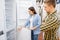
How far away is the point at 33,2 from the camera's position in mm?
1214


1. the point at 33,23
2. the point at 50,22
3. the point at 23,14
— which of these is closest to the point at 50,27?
the point at 50,22

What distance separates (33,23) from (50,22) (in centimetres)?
17

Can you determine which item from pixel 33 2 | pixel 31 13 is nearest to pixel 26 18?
pixel 31 13

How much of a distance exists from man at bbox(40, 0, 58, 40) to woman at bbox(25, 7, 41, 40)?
5 cm

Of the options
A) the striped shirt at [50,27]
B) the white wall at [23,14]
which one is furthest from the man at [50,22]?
the white wall at [23,14]

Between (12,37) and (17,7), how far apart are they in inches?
12.4

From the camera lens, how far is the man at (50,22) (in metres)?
1.17

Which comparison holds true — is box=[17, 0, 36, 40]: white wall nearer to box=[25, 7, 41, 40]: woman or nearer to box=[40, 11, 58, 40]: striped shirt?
box=[25, 7, 41, 40]: woman

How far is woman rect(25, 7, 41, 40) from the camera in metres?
1.21

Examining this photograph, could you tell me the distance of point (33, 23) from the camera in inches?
48.3

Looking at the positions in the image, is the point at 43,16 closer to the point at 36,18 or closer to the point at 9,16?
the point at 36,18

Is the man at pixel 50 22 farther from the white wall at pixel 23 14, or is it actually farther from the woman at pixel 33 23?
the white wall at pixel 23 14

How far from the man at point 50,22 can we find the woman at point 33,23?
5 cm

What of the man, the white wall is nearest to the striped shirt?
the man
